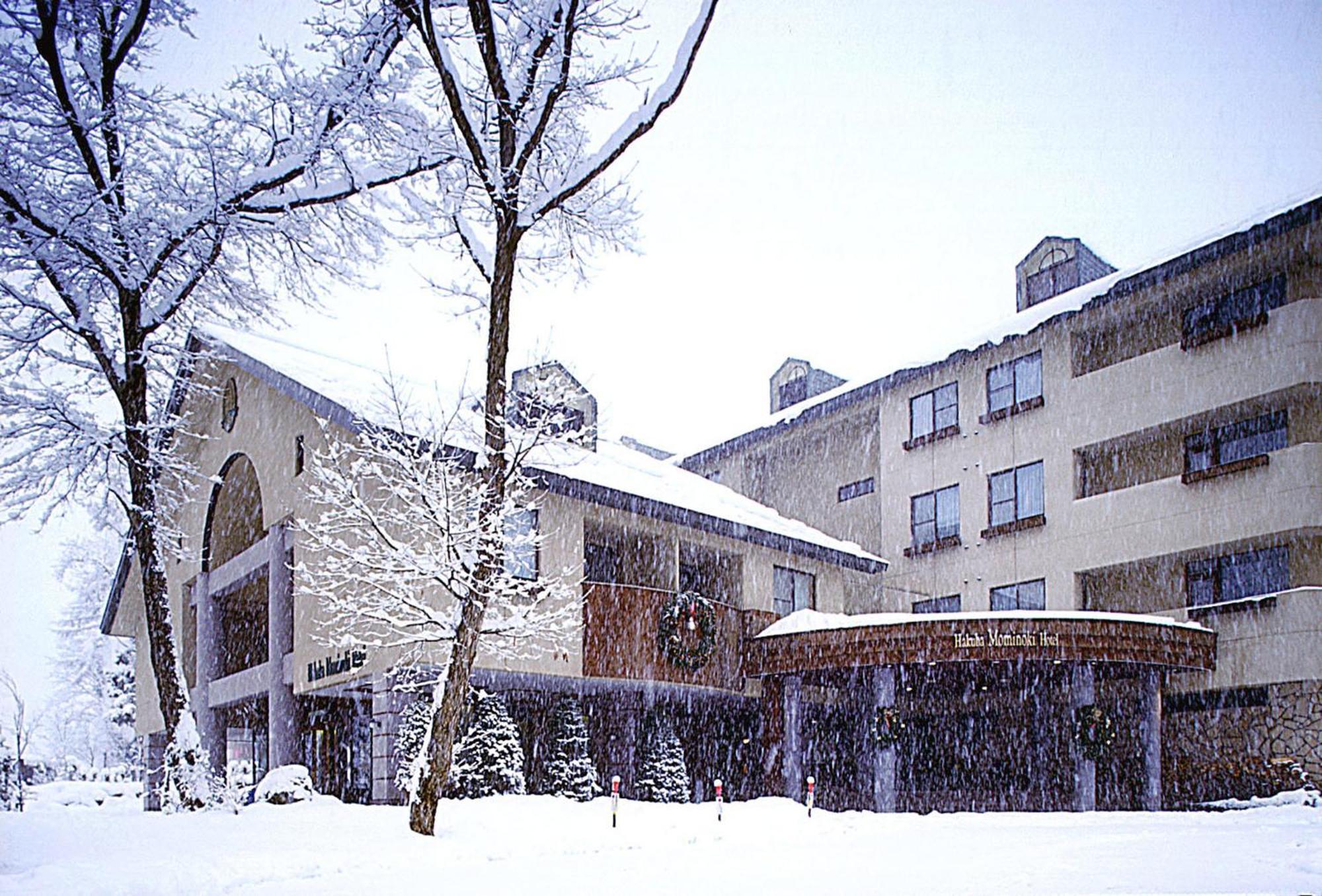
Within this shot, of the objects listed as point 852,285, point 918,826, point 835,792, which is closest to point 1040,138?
point 852,285

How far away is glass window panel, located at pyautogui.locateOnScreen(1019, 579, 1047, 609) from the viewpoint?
2723cm

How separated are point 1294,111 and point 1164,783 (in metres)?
12.3

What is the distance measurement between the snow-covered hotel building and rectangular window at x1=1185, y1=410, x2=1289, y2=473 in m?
0.06

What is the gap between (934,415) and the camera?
30.2 metres

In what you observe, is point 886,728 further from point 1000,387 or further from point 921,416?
point 921,416

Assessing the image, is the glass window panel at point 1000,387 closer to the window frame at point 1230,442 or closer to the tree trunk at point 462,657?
the window frame at point 1230,442

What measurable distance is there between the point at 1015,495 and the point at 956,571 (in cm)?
220

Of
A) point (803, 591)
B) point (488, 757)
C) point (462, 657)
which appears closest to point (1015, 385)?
point (803, 591)

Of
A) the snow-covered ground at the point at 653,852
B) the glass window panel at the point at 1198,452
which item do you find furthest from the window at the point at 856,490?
the snow-covered ground at the point at 653,852

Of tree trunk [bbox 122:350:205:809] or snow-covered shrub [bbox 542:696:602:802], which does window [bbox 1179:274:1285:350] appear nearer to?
snow-covered shrub [bbox 542:696:602:802]

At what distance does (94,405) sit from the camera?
19.5 metres

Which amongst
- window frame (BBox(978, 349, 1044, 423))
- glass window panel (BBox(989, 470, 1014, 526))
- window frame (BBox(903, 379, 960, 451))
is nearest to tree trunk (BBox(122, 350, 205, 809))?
glass window panel (BBox(989, 470, 1014, 526))

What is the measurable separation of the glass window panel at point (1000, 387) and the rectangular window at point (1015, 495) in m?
1.53

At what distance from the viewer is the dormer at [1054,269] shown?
99.2 feet
